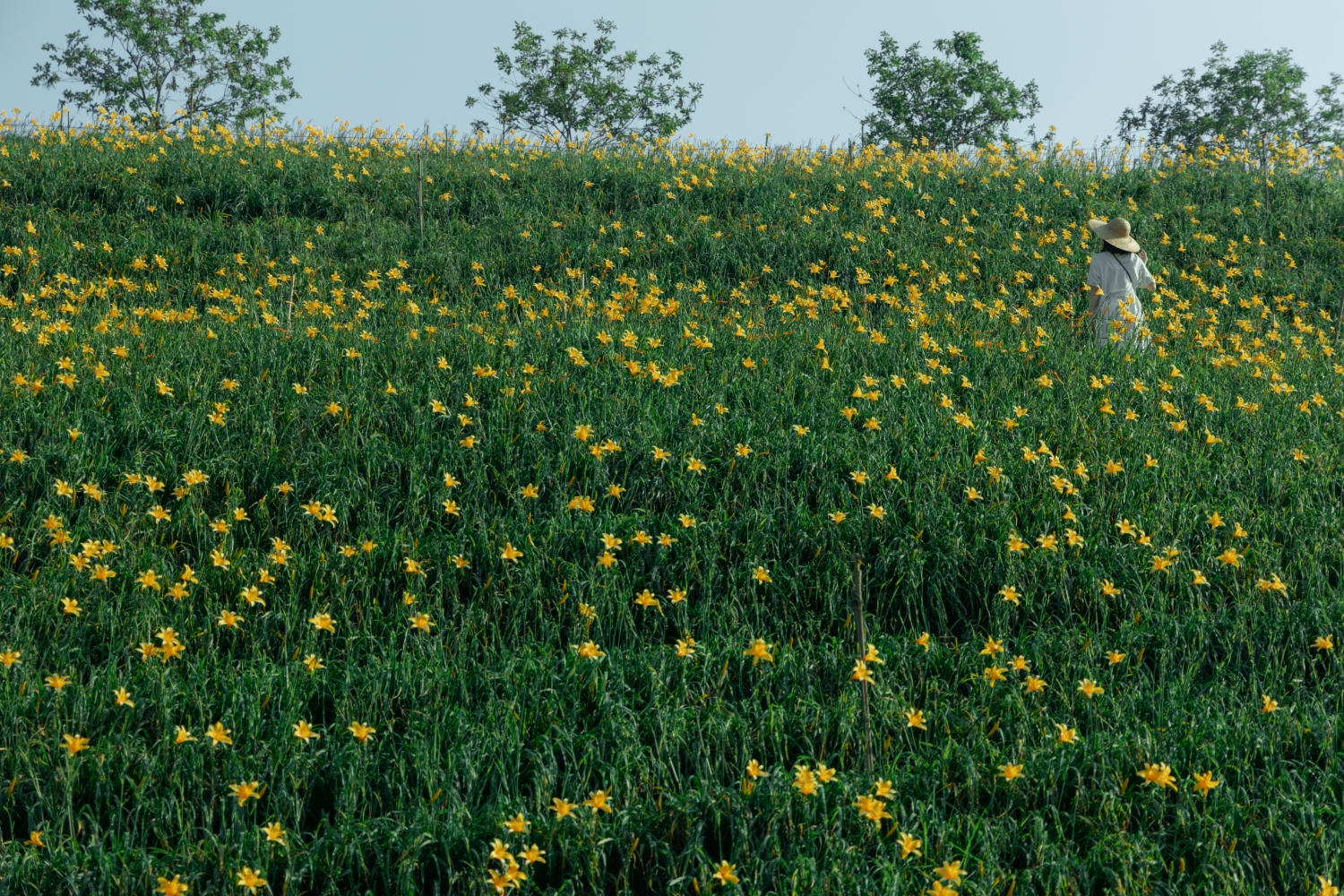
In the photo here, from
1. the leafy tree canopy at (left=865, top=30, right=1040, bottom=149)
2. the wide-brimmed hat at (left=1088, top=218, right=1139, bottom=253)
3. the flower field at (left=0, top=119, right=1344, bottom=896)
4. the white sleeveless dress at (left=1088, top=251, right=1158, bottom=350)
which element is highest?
the leafy tree canopy at (left=865, top=30, right=1040, bottom=149)

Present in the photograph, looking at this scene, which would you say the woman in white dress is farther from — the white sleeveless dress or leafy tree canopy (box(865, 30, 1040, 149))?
leafy tree canopy (box(865, 30, 1040, 149))

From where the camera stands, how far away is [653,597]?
382 centimetres

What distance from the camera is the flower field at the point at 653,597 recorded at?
272 cm

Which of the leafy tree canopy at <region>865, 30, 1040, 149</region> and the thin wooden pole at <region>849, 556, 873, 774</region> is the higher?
the leafy tree canopy at <region>865, 30, 1040, 149</region>

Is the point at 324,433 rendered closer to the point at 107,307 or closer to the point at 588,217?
the point at 107,307

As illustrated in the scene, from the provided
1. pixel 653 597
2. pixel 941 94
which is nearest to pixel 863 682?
pixel 653 597

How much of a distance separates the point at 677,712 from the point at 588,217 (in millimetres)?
7498

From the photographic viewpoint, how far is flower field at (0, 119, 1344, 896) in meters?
2.72

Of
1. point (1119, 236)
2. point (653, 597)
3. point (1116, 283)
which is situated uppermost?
point (1119, 236)

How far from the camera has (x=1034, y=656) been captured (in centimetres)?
362

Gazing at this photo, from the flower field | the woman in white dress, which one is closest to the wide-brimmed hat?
the woman in white dress

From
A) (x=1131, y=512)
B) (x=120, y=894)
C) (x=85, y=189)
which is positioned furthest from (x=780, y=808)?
(x=85, y=189)

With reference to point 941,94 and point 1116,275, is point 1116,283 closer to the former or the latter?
point 1116,275

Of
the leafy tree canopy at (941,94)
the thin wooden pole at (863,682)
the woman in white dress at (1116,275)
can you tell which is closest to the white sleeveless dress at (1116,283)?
the woman in white dress at (1116,275)
